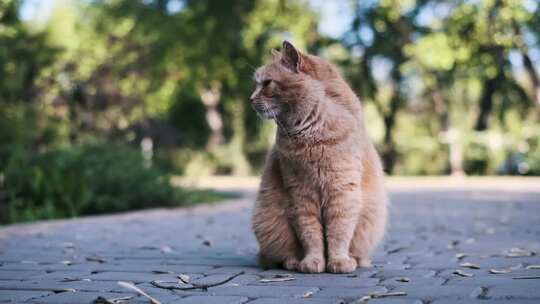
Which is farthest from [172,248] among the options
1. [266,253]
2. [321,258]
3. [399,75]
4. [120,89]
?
[399,75]

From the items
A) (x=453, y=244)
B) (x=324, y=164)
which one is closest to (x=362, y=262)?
(x=324, y=164)

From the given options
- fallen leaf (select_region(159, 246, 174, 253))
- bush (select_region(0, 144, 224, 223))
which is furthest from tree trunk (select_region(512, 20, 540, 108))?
fallen leaf (select_region(159, 246, 174, 253))

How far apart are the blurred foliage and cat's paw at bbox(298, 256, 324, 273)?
247 inches

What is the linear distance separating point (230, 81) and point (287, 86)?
2855cm

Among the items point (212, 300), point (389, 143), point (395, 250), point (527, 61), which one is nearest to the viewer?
point (212, 300)

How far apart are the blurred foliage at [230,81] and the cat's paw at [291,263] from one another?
603 cm

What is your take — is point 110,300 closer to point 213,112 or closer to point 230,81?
point 230,81

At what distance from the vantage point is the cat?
4246 mm

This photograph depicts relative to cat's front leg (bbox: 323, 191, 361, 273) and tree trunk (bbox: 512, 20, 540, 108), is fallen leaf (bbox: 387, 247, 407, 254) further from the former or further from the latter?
tree trunk (bbox: 512, 20, 540, 108)

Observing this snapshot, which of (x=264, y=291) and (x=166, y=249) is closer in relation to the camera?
(x=264, y=291)

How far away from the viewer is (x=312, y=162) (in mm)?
4242

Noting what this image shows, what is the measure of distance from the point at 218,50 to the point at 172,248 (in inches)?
748

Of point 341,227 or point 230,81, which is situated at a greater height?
point 230,81

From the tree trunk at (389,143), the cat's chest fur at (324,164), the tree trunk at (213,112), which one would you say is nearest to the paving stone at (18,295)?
the cat's chest fur at (324,164)
